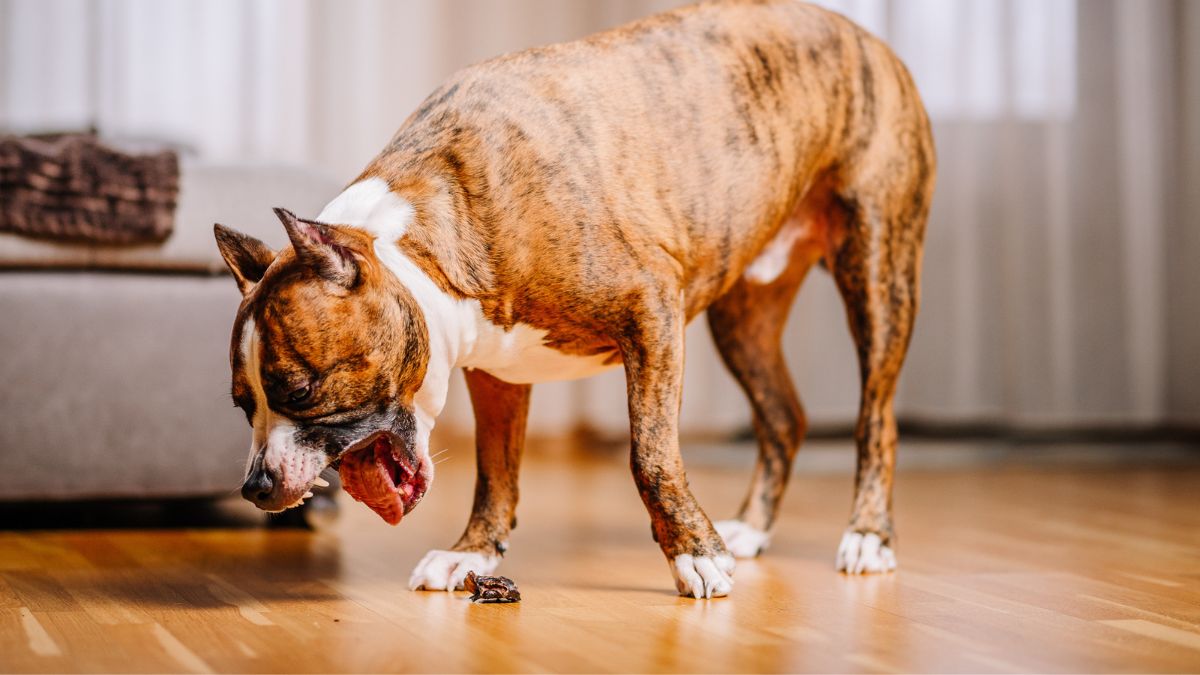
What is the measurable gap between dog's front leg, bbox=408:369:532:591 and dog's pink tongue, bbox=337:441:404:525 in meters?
0.20

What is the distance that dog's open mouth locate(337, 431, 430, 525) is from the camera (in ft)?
5.50

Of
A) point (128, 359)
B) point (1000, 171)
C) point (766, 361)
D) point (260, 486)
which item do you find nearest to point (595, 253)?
point (260, 486)

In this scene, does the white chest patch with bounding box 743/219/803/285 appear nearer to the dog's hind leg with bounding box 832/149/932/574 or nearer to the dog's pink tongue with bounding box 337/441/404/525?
the dog's hind leg with bounding box 832/149/932/574

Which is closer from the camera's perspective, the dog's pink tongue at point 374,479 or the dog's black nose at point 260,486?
the dog's black nose at point 260,486

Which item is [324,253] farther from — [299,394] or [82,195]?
[82,195]

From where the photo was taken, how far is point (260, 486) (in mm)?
1563

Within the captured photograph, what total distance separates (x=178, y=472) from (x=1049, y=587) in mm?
1549

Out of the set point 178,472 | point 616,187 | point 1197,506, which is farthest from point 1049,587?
point 178,472

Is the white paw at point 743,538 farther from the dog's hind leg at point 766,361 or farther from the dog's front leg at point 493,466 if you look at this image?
the dog's front leg at point 493,466

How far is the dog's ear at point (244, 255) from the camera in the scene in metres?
1.63

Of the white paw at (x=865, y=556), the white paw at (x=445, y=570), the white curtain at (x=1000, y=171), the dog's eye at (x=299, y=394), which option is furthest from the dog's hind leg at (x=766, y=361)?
the white curtain at (x=1000, y=171)

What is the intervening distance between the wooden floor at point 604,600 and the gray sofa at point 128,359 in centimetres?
13

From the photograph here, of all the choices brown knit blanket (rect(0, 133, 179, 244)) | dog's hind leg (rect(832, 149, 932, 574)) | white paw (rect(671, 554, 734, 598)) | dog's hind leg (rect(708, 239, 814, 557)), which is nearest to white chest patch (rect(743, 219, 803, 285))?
dog's hind leg (rect(708, 239, 814, 557))

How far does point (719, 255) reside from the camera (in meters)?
2.00
